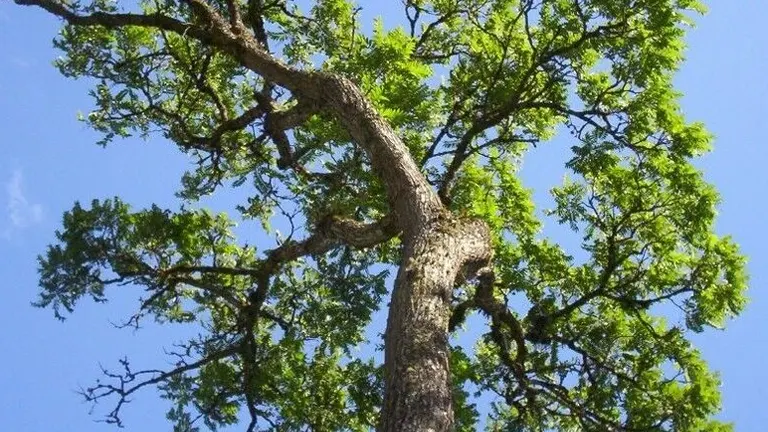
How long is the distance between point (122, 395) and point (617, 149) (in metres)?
5.78

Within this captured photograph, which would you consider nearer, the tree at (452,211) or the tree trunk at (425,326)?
the tree trunk at (425,326)

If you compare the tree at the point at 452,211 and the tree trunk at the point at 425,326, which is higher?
the tree at the point at 452,211

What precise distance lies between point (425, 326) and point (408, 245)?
92cm

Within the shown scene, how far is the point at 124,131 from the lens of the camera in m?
9.99

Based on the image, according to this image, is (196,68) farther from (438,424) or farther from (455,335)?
(438,424)

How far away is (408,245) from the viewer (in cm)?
584

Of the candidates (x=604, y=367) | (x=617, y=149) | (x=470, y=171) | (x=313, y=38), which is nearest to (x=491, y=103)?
(x=470, y=171)

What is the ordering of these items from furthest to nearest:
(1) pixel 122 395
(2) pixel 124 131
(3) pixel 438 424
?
(2) pixel 124 131, (1) pixel 122 395, (3) pixel 438 424

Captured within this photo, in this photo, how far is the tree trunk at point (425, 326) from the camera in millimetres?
4543

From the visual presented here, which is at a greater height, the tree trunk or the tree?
the tree

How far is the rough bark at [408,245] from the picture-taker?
15.2 ft

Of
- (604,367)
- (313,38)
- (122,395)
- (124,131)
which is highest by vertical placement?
(313,38)

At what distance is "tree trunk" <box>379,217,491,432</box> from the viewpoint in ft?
14.9

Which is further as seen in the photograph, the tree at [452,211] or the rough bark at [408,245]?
the tree at [452,211]
